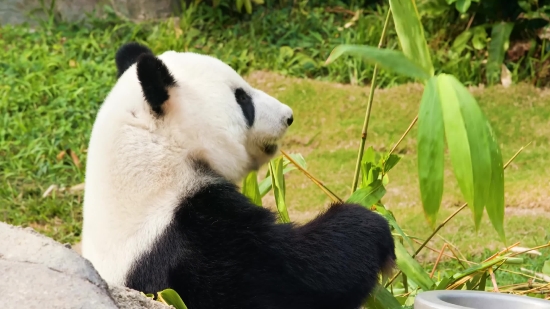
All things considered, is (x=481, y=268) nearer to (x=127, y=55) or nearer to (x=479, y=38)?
(x=127, y=55)

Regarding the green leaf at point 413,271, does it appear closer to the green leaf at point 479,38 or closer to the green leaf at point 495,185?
the green leaf at point 495,185

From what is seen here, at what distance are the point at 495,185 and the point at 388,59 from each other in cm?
47

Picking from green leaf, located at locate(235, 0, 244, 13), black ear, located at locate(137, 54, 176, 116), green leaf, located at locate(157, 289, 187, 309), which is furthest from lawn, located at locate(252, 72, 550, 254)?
green leaf, located at locate(157, 289, 187, 309)

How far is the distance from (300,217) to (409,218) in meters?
0.73

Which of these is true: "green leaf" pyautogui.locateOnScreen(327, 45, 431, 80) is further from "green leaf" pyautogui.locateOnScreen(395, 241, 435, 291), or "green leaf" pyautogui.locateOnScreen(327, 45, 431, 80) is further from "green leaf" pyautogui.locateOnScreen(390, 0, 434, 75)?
"green leaf" pyautogui.locateOnScreen(395, 241, 435, 291)

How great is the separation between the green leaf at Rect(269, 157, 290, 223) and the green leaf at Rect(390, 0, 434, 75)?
0.90 m

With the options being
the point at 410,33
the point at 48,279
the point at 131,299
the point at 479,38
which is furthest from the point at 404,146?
the point at 48,279

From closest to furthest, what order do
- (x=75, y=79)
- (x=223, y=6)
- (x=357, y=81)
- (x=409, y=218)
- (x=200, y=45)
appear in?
(x=409, y=218) → (x=75, y=79) → (x=357, y=81) → (x=200, y=45) → (x=223, y=6)

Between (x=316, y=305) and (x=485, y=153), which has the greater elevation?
(x=485, y=153)

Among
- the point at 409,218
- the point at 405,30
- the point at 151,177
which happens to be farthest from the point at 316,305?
the point at 409,218

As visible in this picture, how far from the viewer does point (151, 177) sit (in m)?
2.32

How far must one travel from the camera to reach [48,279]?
1555mm

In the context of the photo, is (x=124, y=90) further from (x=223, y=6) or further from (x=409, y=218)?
(x=223, y=6)

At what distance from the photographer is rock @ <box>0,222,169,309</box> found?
1480 mm
